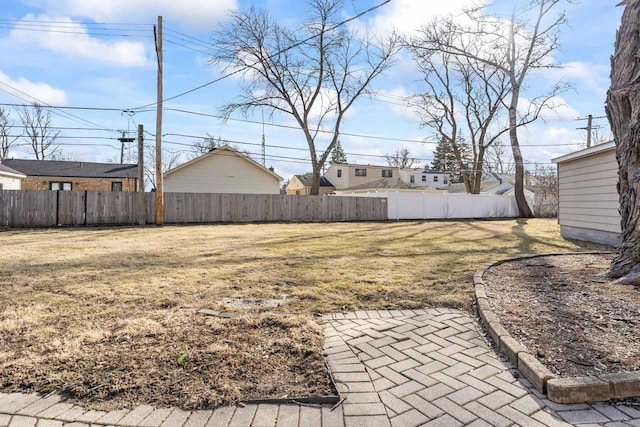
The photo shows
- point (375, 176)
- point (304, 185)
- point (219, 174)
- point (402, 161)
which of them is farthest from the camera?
point (402, 161)

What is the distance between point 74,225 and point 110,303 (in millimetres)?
11512

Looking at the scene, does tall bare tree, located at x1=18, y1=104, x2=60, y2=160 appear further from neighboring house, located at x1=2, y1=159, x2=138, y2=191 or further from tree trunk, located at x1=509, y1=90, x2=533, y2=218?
tree trunk, located at x1=509, y1=90, x2=533, y2=218

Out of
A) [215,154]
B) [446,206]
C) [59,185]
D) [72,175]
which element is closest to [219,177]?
[215,154]

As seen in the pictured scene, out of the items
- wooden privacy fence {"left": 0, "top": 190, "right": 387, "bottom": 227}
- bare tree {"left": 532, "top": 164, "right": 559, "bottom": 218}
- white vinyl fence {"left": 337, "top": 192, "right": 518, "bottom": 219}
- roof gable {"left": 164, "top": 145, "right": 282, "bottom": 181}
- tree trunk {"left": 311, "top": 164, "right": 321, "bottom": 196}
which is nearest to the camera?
wooden privacy fence {"left": 0, "top": 190, "right": 387, "bottom": 227}

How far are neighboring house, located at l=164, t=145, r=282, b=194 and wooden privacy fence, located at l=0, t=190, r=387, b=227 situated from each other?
6.74m

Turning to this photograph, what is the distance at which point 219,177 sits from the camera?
2220cm

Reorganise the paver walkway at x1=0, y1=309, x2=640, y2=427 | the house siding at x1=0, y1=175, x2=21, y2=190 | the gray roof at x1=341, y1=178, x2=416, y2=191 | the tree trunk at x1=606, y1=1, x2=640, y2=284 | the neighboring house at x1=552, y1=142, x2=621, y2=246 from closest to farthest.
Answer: the paver walkway at x1=0, y1=309, x2=640, y2=427
the tree trunk at x1=606, y1=1, x2=640, y2=284
the neighboring house at x1=552, y1=142, x2=621, y2=246
the house siding at x1=0, y1=175, x2=21, y2=190
the gray roof at x1=341, y1=178, x2=416, y2=191

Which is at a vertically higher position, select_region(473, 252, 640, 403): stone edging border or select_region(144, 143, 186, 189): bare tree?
select_region(144, 143, 186, 189): bare tree

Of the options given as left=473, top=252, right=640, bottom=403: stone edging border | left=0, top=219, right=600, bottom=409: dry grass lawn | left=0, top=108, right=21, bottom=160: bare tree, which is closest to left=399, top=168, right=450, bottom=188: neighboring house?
left=0, top=219, right=600, bottom=409: dry grass lawn

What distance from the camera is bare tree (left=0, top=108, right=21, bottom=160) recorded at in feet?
86.6

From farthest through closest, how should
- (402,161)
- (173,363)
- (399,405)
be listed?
(402,161) → (173,363) → (399,405)

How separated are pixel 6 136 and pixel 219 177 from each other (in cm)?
1847

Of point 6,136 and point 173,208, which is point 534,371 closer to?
point 173,208

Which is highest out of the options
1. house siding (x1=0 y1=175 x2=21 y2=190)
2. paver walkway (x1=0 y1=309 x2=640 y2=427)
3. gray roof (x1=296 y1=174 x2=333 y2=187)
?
gray roof (x1=296 y1=174 x2=333 y2=187)
